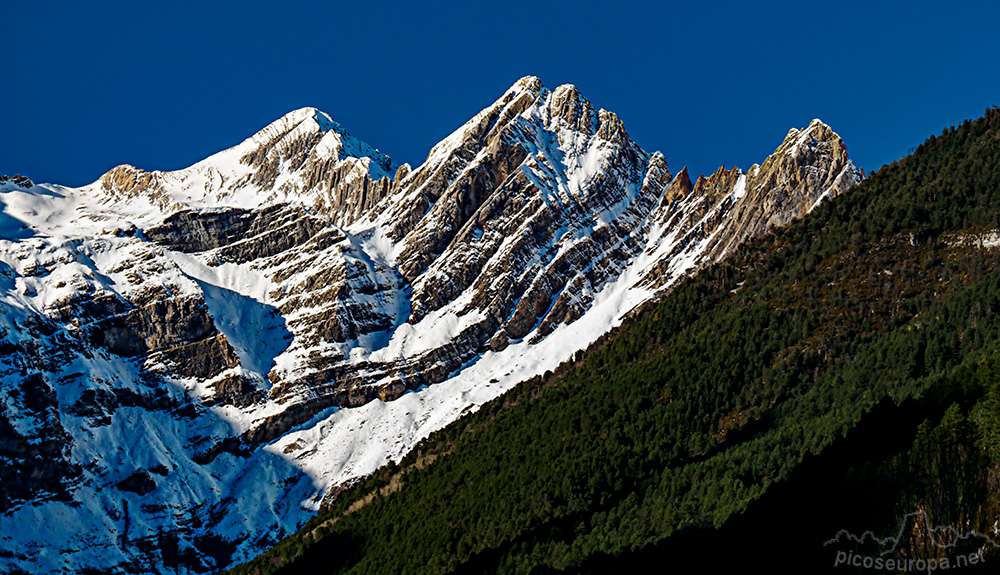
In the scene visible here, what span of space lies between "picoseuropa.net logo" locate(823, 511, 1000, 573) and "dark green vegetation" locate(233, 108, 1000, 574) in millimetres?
906

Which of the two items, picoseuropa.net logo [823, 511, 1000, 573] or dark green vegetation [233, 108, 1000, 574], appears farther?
dark green vegetation [233, 108, 1000, 574]

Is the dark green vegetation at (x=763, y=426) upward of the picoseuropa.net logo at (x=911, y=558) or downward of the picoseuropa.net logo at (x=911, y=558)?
upward

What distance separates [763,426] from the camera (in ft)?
432

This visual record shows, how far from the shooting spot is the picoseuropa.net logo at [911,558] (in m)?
69.8

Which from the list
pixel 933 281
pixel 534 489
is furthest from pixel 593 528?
pixel 933 281

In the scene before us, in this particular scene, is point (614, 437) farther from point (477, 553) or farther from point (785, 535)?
point (785, 535)

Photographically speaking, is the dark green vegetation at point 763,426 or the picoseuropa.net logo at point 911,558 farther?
the dark green vegetation at point 763,426

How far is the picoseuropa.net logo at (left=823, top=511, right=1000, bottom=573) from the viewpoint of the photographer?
6981cm

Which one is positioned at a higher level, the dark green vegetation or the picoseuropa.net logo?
the dark green vegetation

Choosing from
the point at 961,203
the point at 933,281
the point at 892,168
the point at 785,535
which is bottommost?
the point at 785,535

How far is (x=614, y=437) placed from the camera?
490ft

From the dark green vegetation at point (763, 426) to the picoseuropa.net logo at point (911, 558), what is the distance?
0.91 metres

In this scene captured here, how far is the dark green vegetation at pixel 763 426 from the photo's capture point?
282 feet

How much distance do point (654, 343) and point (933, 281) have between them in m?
47.5
